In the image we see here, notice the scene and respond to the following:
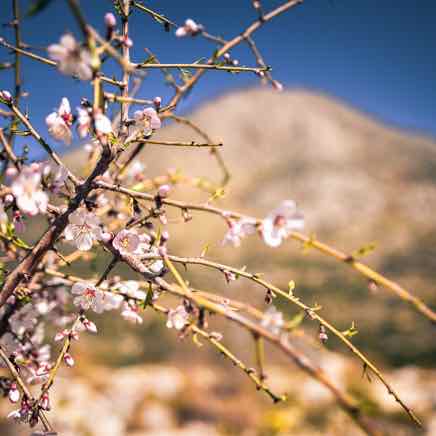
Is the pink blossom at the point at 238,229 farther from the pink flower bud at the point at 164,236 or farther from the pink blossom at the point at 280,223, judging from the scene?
the pink flower bud at the point at 164,236

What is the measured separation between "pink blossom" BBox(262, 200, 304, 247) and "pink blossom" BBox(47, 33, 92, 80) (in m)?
0.36

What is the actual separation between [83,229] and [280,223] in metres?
0.41

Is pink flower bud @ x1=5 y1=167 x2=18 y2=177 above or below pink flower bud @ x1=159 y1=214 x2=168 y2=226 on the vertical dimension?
below

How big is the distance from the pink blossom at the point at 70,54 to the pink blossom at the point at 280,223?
359 mm

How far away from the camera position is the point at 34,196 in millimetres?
636

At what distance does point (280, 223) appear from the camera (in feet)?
1.99

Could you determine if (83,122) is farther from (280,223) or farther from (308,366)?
(308,366)

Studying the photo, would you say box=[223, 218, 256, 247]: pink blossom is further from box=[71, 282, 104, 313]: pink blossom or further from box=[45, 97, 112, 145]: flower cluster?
box=[71, 282, 104, 313]: pink blossom

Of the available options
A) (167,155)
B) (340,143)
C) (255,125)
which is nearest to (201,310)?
(167,155)

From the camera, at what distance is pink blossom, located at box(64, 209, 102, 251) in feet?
2.42

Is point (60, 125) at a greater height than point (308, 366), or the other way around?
point (60, 125)

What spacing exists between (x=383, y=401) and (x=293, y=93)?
44185mm

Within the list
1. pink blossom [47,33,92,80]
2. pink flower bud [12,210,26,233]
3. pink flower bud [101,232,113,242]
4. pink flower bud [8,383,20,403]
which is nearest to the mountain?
pink flower bud [101,232,113,242]

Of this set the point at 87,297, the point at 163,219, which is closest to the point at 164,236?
the point at 163,219
